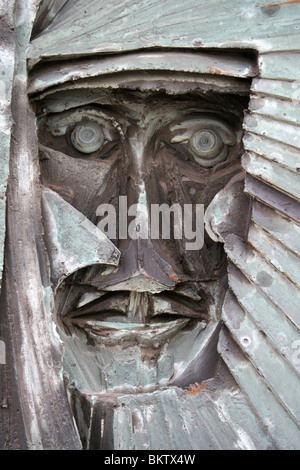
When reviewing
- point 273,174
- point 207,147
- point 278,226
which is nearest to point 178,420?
point 278,226

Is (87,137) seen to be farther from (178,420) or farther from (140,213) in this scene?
(178,420)

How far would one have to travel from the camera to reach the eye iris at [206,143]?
231 centimetres

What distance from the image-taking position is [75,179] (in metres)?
2.25

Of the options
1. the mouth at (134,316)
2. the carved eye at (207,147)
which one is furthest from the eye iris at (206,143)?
the mouth at (134,316)

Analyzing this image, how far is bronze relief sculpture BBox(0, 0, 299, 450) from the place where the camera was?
192cm

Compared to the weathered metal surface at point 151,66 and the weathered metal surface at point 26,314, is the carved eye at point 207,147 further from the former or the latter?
the weathered metal surface at point 26,314

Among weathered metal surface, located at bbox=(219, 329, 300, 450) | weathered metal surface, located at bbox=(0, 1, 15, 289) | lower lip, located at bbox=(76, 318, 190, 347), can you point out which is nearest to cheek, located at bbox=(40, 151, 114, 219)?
weathered metal surface, located at bbox=(0, 1, 15, 289)

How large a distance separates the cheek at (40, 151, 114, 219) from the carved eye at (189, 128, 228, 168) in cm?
31

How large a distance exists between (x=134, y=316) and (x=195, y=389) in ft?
1.05

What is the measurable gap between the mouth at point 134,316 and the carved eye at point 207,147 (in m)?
0.43

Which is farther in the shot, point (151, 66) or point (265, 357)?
point (151, 66)

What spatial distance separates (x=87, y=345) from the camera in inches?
85.9

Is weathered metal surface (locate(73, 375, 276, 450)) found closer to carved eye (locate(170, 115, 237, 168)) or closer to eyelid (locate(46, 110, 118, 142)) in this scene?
carved eye (locate(170, 115, 237, 168))

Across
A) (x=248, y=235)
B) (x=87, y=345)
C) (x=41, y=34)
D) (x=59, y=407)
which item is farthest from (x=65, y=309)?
(x=41, y=34)
